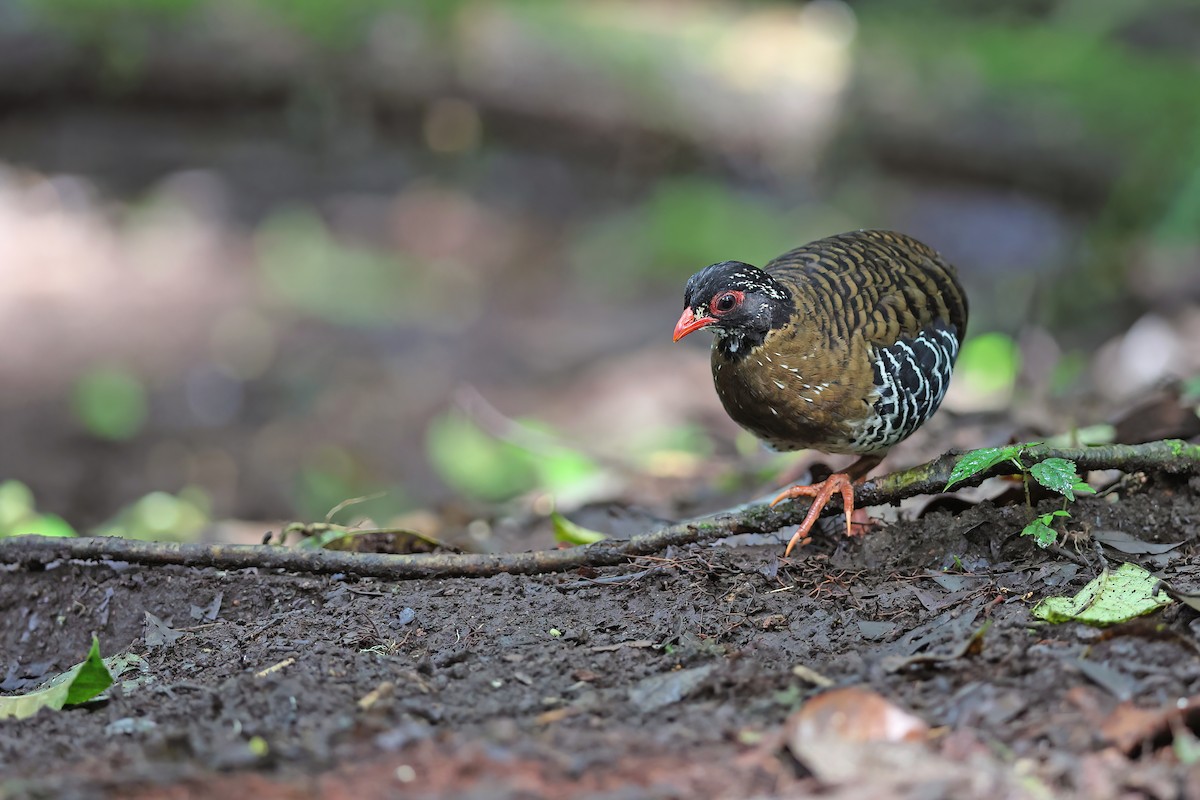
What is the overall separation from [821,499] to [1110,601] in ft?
3.25

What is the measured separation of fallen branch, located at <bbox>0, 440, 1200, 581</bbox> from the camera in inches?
140

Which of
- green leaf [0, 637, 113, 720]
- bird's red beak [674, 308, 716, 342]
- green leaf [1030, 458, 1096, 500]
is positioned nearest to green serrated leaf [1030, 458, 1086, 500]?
green leaf [1030, 458, 1096, 500]

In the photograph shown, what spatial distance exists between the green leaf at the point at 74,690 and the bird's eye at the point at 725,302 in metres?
2.08

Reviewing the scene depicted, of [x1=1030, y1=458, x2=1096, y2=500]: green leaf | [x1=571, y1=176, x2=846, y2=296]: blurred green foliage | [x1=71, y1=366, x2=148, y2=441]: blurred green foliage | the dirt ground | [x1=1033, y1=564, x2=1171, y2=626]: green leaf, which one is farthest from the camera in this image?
[x1=571, y1=176, x2=846, y2=296]: blurred green foliage

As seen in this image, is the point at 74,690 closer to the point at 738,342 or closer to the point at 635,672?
the point at 635,672

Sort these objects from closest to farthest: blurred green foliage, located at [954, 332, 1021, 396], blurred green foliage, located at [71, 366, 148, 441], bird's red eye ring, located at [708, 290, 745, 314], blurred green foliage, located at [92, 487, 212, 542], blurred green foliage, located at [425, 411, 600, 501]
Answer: bird's red eye ring, located at [708, 290, 745, 314]
blurred green foliage, located at [92, 487, 212, 542]
blurred green foliage, located at [425, 411, 600, 501]
blurred green foliage, located at [954, 332, 1021, 396]
blurred green foliage, located at [71, 366, 148, 441]

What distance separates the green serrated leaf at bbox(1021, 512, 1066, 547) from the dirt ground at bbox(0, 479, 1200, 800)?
6 cm

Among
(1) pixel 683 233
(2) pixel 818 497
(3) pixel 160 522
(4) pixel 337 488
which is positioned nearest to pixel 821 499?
(2) pixel 818 497

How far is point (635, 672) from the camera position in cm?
284

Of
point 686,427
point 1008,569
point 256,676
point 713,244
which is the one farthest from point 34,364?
point 1008,569

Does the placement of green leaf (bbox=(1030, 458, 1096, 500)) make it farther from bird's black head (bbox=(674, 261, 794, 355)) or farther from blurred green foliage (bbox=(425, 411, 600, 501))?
blurred green foliage (bbox=(425, 411, 600, 501))

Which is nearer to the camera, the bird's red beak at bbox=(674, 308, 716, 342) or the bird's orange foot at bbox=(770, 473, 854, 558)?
the bird's orange foot at bbox=(770, 473, 854, 558)

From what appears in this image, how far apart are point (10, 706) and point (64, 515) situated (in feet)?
13.6

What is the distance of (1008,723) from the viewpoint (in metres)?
2.37
